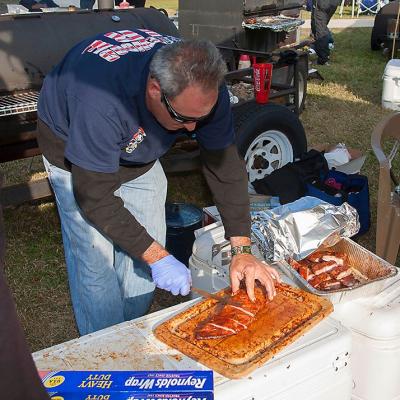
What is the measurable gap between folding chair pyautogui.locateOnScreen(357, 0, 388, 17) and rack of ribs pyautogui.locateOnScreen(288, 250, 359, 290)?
1590cm

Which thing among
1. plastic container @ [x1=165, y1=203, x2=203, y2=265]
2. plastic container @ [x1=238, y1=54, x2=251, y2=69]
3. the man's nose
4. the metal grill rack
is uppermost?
the man's nose

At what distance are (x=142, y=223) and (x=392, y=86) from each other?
5508 mm

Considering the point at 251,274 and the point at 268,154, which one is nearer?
the point at 251,274

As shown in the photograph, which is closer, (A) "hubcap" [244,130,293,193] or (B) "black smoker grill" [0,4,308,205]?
(B) "black smoker grill" [0,4,308,205]

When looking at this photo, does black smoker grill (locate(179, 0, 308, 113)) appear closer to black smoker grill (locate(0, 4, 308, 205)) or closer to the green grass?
the green grass

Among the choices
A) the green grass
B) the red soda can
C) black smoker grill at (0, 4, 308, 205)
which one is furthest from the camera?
the red soda can

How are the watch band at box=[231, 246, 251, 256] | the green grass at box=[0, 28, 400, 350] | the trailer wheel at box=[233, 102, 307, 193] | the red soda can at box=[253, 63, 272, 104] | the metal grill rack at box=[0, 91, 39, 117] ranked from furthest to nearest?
the red soda can at box=[253, 63, 272, 104] < the trailer wheel at box=[233, 102, 307, 193] < the green grass at box=[0, 28, 400, 350] < the metal grill rack at box=[0, 91, 39, 117] < the watch band at box=[231, 246, 251, 256]

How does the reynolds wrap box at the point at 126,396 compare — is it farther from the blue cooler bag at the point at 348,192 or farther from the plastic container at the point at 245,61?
the plastic container at the point at 245,61

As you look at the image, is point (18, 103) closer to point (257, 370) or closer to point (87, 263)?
point (87, 263)

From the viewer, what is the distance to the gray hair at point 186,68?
2020mm

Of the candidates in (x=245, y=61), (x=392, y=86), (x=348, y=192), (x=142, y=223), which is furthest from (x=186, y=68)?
(x=392, y=86)

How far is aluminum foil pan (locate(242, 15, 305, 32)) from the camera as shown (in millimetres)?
6582

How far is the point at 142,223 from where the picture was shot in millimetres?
2801

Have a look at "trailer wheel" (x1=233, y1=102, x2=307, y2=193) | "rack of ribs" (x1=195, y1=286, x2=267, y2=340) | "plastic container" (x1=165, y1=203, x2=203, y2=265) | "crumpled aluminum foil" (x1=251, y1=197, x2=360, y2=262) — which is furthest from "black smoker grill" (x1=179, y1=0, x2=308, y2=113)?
"rack of ribs" (x1=195, y1=286, x2=267, y2=340)
